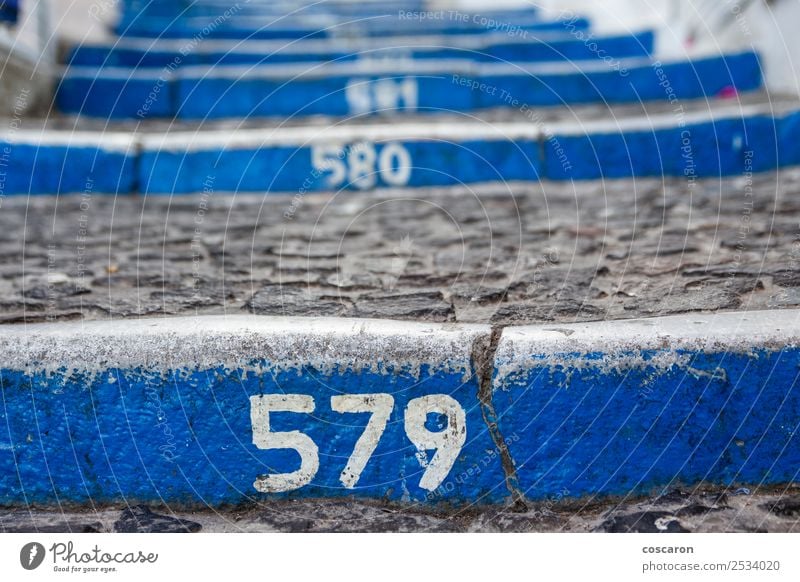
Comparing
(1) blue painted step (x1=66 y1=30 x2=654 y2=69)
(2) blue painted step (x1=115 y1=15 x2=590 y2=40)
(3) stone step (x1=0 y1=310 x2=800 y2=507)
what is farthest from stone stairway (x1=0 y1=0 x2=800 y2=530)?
(2) blue painted step (x1=115 y1=15 x2=590 y2=40)

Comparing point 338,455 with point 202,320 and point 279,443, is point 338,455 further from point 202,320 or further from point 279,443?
point 202,320

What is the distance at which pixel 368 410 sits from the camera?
3.99 feet

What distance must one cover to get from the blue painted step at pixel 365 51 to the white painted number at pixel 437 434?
3.54 meters

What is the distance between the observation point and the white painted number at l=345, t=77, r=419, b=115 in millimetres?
4105

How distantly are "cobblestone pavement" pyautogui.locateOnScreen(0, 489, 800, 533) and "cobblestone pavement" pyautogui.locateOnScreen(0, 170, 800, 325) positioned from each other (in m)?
0.35

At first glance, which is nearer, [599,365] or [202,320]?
[599,365]

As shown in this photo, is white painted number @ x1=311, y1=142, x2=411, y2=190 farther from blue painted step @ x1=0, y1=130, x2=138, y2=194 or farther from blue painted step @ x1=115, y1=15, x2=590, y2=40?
blue painted step @ x1=115, y1=15, x2=590, y2=40

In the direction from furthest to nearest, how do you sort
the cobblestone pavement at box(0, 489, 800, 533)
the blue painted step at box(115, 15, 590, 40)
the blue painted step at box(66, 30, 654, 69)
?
the blue painted step at box(115, 15, 590, 40) < the blue painted step at box(66, 30, 654, 69) < the cobblestone pavement at box(0, 489, 800, 533)

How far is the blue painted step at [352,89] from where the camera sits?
13.4ft

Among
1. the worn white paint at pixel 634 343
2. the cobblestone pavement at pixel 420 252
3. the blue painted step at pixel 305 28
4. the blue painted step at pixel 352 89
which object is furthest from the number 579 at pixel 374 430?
the blue painted step at pixel 305 28

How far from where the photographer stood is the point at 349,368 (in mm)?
1213

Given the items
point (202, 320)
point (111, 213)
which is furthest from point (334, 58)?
point (202, 320)

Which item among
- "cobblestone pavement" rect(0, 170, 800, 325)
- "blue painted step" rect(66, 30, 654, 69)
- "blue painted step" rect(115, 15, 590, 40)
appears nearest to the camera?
"cobblestone pavement" rect(0, 170, 800, 325)
